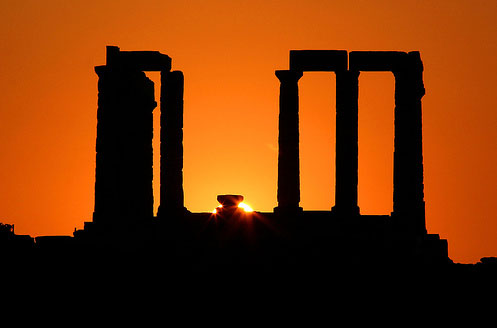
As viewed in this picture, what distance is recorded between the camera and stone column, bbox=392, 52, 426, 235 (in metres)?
80.5

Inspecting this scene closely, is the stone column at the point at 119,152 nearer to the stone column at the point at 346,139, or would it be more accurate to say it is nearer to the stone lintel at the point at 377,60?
the stone column at the point at 346,139

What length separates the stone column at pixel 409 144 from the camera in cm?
8050

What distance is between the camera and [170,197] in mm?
80438

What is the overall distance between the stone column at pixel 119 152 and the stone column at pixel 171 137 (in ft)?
7.86

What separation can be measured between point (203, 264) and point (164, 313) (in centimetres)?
681

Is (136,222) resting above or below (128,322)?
above

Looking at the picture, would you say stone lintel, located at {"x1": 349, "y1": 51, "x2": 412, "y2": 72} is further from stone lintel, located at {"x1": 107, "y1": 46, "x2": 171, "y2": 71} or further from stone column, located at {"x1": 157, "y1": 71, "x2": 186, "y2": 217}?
stone lintel, located at {"x1": 107, "y1": 46, "x2": 171, "y2": 71}

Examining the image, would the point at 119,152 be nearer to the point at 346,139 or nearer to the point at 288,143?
the point at 288,143

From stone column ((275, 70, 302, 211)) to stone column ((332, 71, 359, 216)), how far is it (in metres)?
2.61

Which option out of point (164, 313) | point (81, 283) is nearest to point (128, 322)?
point (164, 313)

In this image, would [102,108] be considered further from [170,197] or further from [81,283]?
[81,283]

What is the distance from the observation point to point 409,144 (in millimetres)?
81000

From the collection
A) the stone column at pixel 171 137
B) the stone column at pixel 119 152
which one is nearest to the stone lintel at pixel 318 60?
the stone column at pixel 171 137

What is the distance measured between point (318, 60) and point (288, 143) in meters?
5.55
